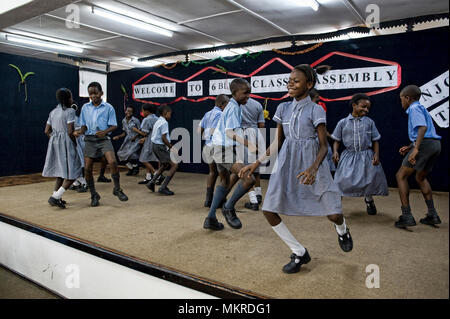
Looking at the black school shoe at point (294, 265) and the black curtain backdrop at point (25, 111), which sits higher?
the black curtain backdrop at point (25, 111)

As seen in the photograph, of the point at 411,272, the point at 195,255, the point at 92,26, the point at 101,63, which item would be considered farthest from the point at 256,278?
the point at 101,63

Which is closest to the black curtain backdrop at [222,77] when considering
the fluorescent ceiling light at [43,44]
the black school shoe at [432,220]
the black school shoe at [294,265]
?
the fluorescent ceiling light at [43,44]

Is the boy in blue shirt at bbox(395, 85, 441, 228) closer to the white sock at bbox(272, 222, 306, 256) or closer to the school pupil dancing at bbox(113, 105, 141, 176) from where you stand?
the white sock at bbox(272, 222, 306, 256)

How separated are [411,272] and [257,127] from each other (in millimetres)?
2184

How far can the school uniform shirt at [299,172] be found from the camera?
194 cm

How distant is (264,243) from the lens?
2.60 m

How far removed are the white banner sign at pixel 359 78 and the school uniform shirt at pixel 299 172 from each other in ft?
11.6

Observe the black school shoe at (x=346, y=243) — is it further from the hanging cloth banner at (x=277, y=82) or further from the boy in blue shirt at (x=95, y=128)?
the hanging cloth banner at (x=277, y=82)

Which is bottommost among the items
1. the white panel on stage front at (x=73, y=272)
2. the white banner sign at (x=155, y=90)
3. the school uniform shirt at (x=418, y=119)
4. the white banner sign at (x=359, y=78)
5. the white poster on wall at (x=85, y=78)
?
the white panel on stage front at (x=73, y=272)

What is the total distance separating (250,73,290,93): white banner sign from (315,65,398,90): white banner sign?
2.04 ft

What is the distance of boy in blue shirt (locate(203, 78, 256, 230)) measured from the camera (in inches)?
105

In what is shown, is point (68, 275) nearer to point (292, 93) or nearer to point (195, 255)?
point (195, 255)

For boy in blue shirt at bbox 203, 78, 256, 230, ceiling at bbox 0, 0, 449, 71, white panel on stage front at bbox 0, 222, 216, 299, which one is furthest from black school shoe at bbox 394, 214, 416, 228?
ceiling at bbox 0, 0, 449, 71

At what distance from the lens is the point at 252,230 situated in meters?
2.95
